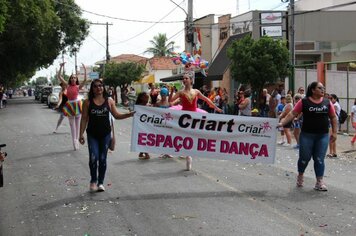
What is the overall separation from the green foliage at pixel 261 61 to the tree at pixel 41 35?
15.0 meters

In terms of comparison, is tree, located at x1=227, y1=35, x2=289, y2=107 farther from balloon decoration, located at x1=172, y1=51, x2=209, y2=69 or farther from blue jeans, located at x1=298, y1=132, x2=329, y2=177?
blue jeans, located at x1=298, y1=132, x2=329, y2=177

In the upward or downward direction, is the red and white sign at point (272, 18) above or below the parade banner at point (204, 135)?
above

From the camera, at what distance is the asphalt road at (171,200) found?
616 centimetres

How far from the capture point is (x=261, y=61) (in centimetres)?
2281

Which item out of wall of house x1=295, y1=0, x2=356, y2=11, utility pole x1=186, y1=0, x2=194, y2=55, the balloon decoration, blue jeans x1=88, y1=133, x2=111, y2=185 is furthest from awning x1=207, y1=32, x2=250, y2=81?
blue jeans x1=88, y1=133, x2=111, y2=185

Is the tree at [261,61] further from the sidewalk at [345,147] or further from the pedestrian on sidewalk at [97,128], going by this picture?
the pedestrian on sidewalk at [97,128]

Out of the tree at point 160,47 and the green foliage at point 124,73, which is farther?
the tree at point 160,47

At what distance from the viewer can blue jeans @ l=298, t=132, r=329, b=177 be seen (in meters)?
8.26

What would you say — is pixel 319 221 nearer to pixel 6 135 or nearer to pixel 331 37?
pixel 6 135

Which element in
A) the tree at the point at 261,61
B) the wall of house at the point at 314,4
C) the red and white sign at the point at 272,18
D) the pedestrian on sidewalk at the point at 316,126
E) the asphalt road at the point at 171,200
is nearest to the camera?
the asphalt road at the point at 171,200

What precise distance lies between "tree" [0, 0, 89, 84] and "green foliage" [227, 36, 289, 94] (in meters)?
15.0

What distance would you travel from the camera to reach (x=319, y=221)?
21.1ft

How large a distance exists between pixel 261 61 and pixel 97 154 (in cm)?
1597

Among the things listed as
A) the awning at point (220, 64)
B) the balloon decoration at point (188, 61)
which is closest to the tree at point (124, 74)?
the awning at point (220, 64)
